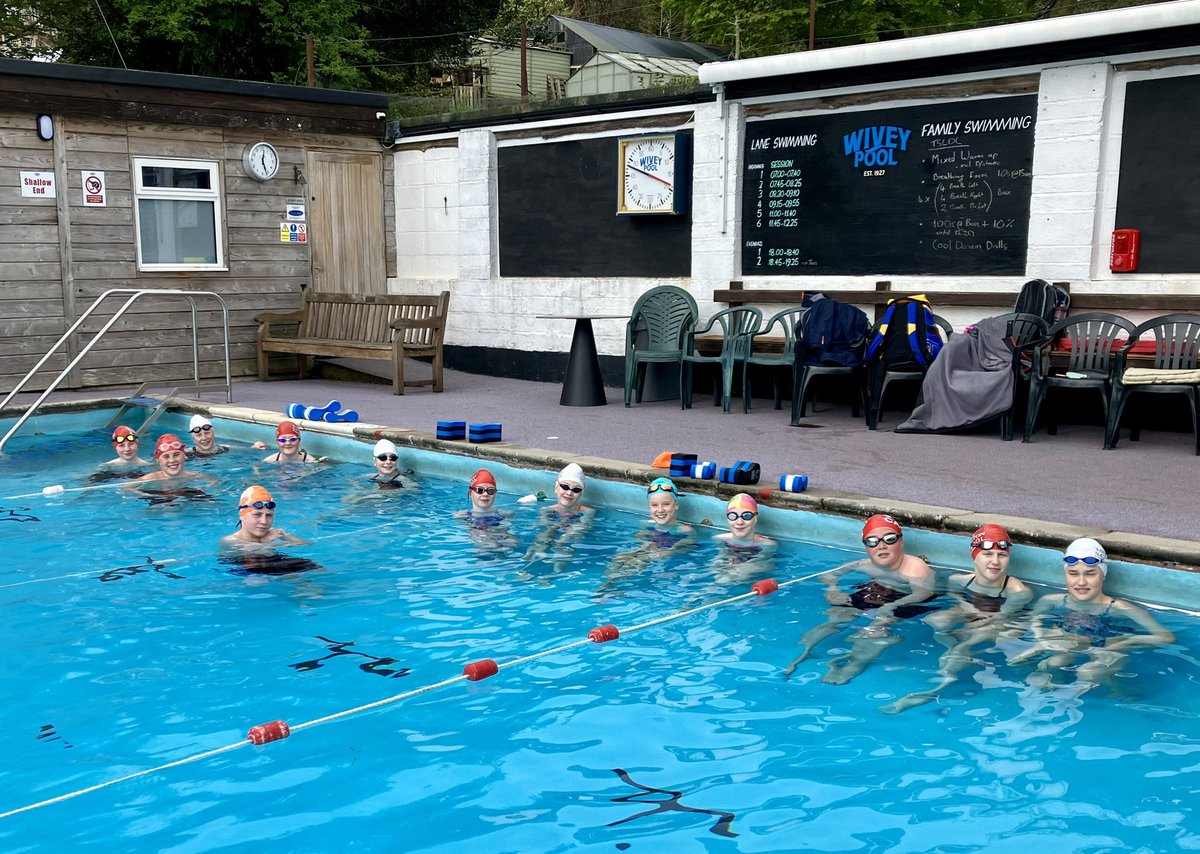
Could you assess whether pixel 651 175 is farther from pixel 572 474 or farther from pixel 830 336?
pixel 572 474

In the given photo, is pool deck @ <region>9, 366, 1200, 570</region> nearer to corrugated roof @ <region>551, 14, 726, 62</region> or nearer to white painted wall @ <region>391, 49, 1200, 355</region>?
white painted wall @ <region>391, 49, 1200, 355</region>

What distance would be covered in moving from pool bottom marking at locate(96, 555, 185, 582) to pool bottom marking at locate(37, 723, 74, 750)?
1.98m

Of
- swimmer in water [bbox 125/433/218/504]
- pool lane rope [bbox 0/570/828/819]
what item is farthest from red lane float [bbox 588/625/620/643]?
swimmer in water [bbox 125/433/218/504]

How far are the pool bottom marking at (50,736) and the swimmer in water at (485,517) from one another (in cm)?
288

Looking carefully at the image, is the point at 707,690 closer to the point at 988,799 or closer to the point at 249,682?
the point at 988,799

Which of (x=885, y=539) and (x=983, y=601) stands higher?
(x=885, y=539)

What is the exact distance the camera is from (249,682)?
457 centimetres

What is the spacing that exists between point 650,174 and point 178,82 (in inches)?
213

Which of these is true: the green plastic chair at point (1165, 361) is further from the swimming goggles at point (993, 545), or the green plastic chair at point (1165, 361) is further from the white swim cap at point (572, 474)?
the white swim cap at point (572, 474)

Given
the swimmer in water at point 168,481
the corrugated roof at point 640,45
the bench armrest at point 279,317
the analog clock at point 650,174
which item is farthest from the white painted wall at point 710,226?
the corrugated roof at point 640,45

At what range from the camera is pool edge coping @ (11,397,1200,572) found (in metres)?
5.15

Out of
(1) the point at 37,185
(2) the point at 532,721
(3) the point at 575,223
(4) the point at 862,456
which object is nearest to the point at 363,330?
(3) the point at 575,223

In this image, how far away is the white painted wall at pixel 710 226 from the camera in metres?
8.64

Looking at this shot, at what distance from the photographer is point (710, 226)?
11.1 metres
